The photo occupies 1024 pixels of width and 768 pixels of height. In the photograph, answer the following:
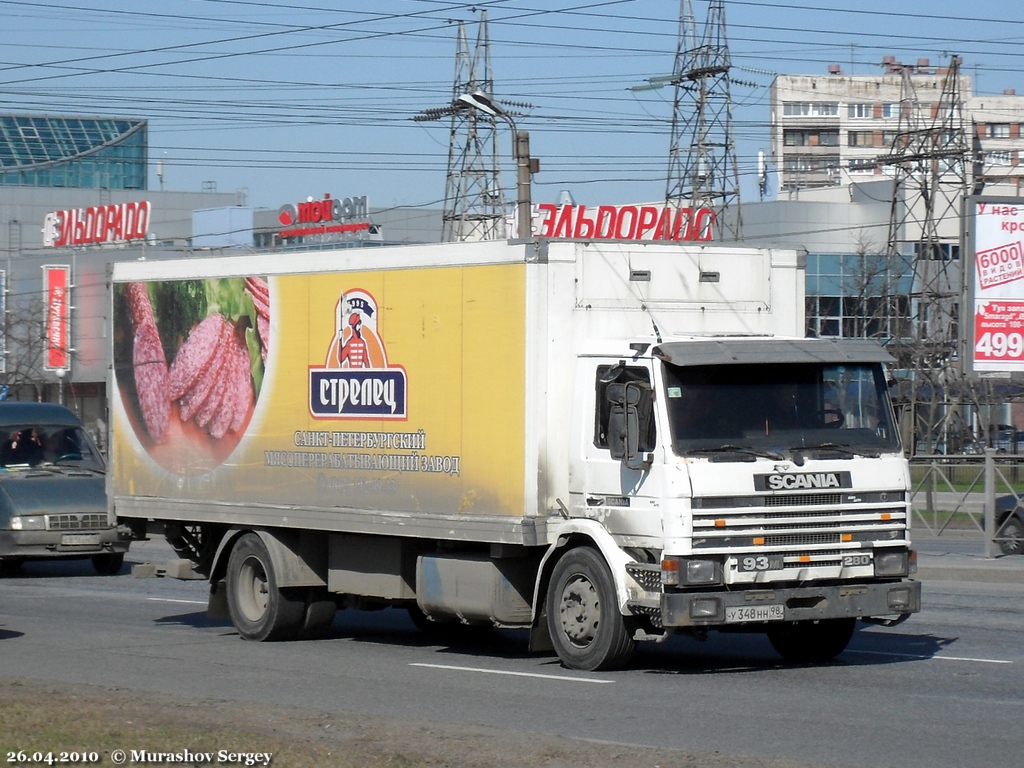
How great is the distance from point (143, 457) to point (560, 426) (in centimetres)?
525

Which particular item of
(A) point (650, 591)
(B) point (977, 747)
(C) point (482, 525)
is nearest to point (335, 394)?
(C) point (482, 525)

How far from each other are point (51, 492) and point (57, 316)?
2086 inches

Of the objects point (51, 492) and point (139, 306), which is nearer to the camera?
point (139, 306)

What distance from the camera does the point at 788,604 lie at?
431 inches

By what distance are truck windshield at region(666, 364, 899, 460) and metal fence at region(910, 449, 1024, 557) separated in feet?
38.3

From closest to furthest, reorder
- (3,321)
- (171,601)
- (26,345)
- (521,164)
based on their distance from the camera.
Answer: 1. (171,601)
2. (521,164)
3. (26,345)
4. (3,321)

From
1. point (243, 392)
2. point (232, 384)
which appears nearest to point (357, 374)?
point (243, 392)

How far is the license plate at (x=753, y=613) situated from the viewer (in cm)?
1073

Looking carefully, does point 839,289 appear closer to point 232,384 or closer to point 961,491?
point 961,491

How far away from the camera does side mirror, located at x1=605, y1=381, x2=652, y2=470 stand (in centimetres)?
1090

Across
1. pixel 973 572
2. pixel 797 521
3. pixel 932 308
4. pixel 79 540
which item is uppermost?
pixel 932 308

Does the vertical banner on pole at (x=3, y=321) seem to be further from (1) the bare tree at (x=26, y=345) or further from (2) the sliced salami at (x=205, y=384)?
(2) the sliced salami at (x=205, y=384)

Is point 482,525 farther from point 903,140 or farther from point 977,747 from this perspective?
point 903,140

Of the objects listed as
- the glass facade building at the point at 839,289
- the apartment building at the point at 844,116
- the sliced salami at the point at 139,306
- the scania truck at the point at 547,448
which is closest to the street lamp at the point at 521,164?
the sliced salami at the point at 139,306
